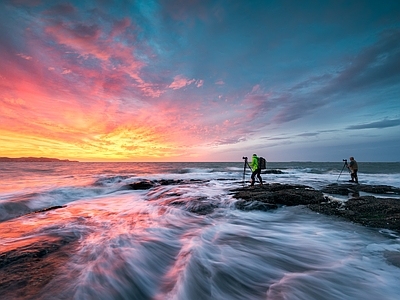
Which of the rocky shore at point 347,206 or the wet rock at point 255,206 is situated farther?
the wet rock at point 255,206

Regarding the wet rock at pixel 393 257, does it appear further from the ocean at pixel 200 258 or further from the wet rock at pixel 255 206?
the wet rock at pixel 255 206

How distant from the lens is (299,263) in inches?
174

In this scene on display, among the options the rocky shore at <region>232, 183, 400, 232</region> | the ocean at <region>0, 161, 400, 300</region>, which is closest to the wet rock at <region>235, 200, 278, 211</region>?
the rocky shore at <region>232, 183, 400, 232</region>

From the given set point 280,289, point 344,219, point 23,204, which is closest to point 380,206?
point 344,219

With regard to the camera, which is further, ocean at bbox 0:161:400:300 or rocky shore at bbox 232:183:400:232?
rocky shore at bbox 232:183:400:232

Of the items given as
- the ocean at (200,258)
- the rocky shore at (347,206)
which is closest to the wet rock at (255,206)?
the rocky shore at (347,206)

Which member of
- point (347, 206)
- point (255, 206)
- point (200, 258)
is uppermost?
point (347, 206)

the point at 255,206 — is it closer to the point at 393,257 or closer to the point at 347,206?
the point at 347,206

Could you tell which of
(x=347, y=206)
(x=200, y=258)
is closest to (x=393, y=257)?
(x=200, y=258)

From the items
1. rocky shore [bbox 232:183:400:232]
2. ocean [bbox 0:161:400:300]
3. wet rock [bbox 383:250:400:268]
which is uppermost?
rocky shore [bbox 232:183:400:232]

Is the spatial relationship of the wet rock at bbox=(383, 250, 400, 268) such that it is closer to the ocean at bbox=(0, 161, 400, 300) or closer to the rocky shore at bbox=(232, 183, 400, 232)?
the ocean at bbox=(0, 161, 400, 300)

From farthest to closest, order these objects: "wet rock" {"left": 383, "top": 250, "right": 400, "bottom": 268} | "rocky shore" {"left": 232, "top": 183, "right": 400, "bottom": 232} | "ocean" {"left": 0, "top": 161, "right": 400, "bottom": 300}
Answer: "rocky shore" {"left": 232, "top": 183, "right": 400, "bottom": 232} → "wet rock" {"left": 383, "top": 250, "right": 400, "bottom": 268} → "ocean" {"left": 0, "top": 161, "right": 400, "bottom": 300}

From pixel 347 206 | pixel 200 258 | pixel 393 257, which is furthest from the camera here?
pixel 347 206

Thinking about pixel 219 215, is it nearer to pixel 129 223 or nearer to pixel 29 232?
pixel 129 223
